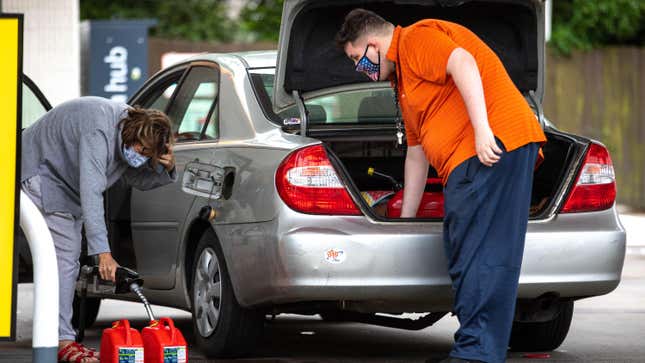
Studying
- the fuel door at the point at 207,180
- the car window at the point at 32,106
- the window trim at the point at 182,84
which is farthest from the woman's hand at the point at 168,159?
the car window at the point at 32,106

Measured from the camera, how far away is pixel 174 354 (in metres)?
6.23

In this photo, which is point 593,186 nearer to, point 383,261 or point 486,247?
point 486,247

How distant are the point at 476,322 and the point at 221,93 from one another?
191 cm

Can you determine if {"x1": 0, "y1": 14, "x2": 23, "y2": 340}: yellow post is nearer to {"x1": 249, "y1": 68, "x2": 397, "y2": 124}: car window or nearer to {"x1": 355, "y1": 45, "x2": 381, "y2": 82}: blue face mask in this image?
{"x1": 355, "y1": 45, "x2": 381, "y2": 82}: blue face mask

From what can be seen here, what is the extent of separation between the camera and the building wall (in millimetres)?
17391

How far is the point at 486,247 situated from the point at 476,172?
1.07ft

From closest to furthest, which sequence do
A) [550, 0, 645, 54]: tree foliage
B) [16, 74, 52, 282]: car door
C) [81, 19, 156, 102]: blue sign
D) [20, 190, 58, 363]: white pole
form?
1. [20, 190, 58, 363]: white pole
2. [16, 74, 52, 282]: car door
3. [81, 19, 156, 102]: blue sign
4. [550, 0, 645, 54]: tree foliage

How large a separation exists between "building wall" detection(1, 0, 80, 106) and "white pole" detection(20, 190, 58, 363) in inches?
480

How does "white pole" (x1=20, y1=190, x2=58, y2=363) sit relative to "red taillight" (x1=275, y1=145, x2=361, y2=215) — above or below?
below

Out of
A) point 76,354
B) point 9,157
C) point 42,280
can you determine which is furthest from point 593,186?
point 9,157

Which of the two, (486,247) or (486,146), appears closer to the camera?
(486,146)

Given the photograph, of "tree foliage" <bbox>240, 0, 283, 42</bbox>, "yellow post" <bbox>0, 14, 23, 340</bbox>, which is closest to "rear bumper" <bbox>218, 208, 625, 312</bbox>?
"yellow post" <bbox>0, 14, 23, 340</bbox>

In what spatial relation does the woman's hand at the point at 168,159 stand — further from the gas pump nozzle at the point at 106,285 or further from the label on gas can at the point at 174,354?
the label on gas can at the point at 174,354

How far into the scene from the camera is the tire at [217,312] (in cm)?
702
